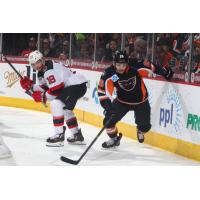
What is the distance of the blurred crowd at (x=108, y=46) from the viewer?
22.8 ft

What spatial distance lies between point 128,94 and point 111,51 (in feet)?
6.12

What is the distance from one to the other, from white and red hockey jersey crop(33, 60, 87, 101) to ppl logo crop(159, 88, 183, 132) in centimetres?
99

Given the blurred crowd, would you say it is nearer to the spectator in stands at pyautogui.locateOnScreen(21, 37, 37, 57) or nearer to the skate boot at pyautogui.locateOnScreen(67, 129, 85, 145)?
the spectator in stands at pyautogui.locateOnScreen(21, 37, 37, 57)

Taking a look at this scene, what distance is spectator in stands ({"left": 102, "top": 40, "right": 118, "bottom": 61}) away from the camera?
8.41 m

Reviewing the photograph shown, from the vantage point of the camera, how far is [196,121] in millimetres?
6203

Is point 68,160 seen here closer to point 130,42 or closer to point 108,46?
point 130,42

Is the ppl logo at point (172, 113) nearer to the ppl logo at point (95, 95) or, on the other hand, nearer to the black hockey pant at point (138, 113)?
the black hockey pant at point (138, 113)

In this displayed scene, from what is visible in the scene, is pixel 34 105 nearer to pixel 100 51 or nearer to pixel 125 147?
pixel 100 51

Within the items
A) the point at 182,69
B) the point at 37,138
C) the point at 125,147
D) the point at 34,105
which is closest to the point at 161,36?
the point at 182,69

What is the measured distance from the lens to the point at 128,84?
22.2 ft

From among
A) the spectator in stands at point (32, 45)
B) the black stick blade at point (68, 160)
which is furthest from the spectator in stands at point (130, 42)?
the spectator in stands at point (32, 45)

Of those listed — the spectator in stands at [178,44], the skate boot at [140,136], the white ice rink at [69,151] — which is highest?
the spectator in stands at [178,44]

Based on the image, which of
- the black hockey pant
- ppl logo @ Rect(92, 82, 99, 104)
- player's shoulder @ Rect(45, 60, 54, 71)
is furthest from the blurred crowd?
player's shoulder @ Rect(45, 60, 54, 71)

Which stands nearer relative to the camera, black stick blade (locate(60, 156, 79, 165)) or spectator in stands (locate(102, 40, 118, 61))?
black stick blade (locate(60, 156, 79, 165))
